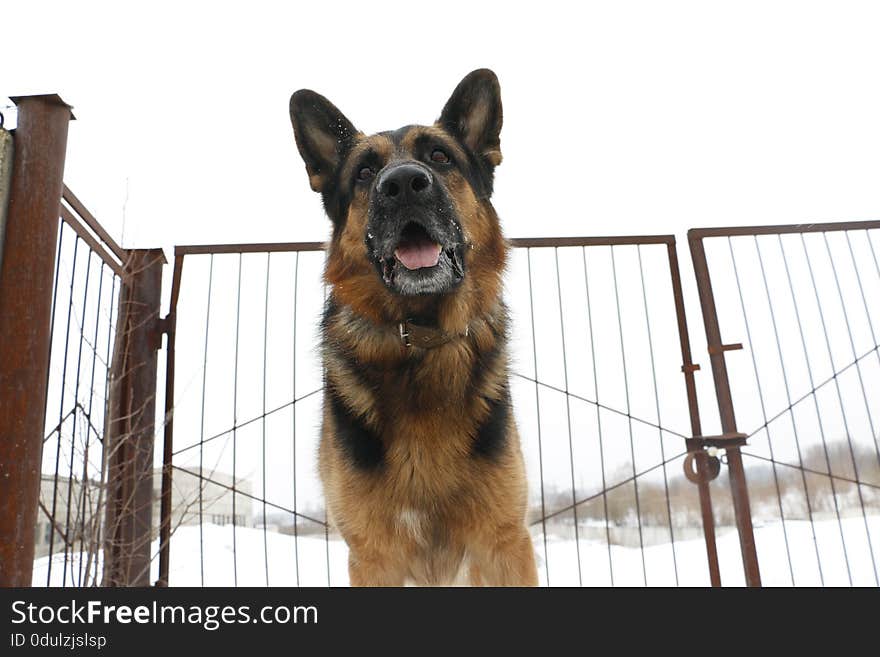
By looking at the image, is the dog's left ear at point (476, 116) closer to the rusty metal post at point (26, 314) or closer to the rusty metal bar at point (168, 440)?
the rusty metal post at point (26, 314)

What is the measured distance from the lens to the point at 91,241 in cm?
368

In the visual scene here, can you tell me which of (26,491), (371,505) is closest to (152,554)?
(26,491)

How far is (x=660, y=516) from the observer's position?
13.9 ft

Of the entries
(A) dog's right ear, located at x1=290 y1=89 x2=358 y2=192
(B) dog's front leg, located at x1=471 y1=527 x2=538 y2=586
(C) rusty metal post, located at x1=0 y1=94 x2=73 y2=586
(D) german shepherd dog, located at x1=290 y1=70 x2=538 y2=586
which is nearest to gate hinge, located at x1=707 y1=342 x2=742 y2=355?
(D) german shepherd dog, located at x1=290 y1=70 x2=538 y2=586

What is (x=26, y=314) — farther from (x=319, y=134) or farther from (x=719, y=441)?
(x=719, y=441)

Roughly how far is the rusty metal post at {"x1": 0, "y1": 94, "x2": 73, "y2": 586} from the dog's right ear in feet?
3.42

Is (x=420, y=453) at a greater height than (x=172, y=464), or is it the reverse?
(x=172, y=464)

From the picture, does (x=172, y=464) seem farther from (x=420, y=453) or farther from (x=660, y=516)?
(x=660, y=516)

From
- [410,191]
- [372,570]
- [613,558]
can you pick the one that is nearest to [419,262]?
[410,191]

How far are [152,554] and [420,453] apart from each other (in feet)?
6.96

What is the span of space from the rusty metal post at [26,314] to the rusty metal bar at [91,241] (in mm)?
543

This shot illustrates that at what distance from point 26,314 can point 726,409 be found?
388 centimetres
